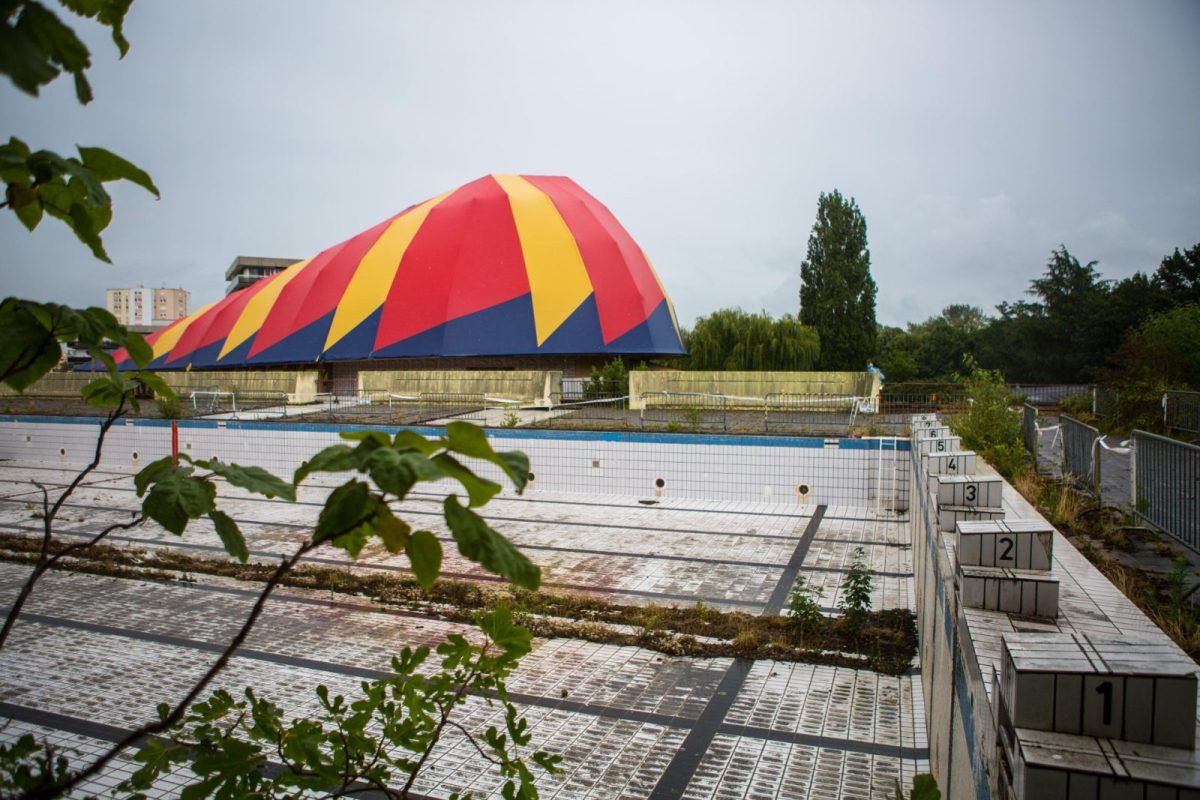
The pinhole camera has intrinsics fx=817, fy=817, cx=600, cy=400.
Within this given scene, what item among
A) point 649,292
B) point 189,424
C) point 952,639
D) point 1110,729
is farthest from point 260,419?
point 649,292

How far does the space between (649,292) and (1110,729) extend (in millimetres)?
27863

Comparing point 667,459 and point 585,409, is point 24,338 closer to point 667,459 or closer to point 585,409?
point 667,459

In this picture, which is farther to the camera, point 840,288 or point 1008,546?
point 840,288

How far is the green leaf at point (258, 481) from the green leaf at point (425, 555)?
0.19 m

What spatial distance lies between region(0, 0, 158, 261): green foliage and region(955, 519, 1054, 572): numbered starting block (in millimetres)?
2474

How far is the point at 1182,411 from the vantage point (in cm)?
1434

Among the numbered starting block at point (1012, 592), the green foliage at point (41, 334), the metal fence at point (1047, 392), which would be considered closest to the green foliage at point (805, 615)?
the numbered starting block at point (1012, 592)

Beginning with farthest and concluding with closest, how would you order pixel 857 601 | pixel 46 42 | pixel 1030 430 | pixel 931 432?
pixel 1030 430 < pixel 931 432 < pixel 857 601 < pixel 46 42

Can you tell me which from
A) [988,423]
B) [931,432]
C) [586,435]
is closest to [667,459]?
[586,435]

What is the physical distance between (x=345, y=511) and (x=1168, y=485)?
7555mm

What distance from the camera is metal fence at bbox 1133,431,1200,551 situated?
6.10m

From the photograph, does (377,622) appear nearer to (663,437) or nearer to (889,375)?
(663,437)

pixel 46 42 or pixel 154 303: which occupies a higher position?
→ pixel 154 303

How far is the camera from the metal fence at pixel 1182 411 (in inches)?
535
